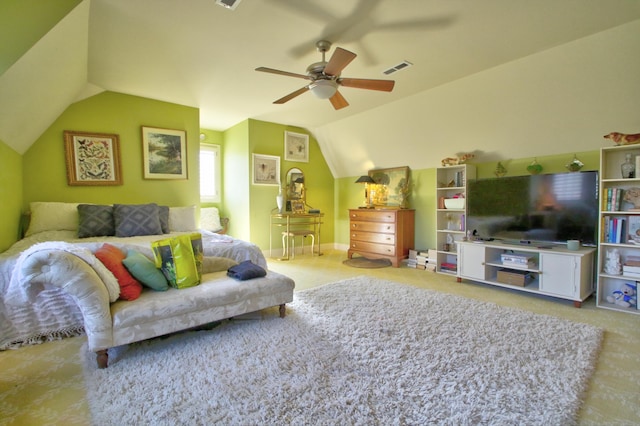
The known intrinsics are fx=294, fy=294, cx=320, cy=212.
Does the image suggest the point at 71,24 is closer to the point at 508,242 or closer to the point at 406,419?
the point at 406,419

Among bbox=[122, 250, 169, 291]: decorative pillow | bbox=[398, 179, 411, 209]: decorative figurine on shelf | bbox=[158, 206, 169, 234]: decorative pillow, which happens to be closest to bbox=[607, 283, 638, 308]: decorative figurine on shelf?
bbox=[398, 179, 411, 209]: decorative figurine on shelf

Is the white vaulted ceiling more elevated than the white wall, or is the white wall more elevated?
the white vaulted ceiling

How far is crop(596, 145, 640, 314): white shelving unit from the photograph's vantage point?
2.89m

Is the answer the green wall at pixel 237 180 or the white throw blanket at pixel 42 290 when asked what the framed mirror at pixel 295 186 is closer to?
the green wall at pixel 237 180

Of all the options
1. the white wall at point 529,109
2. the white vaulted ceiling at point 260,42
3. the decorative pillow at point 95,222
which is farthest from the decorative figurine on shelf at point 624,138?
the decorative pillow at point 95,222

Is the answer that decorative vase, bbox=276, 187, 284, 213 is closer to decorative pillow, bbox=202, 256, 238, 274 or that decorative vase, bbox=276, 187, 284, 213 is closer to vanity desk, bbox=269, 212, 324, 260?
vanity desk, bbox=269, 212, 324, 260

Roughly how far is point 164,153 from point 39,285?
299cm

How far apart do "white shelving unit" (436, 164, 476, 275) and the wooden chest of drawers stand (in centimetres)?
61

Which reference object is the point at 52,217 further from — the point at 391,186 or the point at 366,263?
the point at 391,186

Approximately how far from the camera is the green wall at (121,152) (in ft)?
11.7

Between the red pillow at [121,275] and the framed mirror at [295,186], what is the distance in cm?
370

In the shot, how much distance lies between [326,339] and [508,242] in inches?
113

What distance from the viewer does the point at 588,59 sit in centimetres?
283

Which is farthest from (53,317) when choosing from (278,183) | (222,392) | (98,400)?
(278,183)
